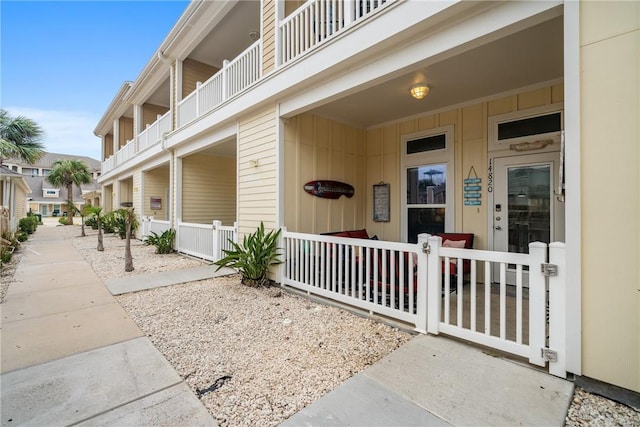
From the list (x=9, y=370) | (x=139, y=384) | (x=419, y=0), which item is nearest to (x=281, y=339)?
(x=139, y=384)

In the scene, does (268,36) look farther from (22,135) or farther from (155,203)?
(22,135)

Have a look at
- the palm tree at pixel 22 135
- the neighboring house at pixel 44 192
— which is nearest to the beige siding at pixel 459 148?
the palm tree at pixel 22 135

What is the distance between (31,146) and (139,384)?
16.6 meters

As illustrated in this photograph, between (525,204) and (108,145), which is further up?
(108,145)

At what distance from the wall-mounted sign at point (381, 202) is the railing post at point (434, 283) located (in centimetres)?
325

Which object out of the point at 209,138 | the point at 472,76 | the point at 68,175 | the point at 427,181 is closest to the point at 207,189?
the point at 209,138

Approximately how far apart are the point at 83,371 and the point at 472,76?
564 centimetres

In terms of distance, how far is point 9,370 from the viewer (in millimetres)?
2367

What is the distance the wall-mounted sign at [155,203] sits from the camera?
11414 millimetres

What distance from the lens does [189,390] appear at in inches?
81.4

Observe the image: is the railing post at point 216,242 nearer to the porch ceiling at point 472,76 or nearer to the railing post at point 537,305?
the porch ceiling at point 472,76

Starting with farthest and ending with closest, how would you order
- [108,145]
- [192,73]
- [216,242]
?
1. [108,145]
2. [192,73]
3. [216,242]

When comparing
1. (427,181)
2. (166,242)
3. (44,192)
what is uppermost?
(44,192)

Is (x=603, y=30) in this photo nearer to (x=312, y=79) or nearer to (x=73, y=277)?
(x=312, y=79)
